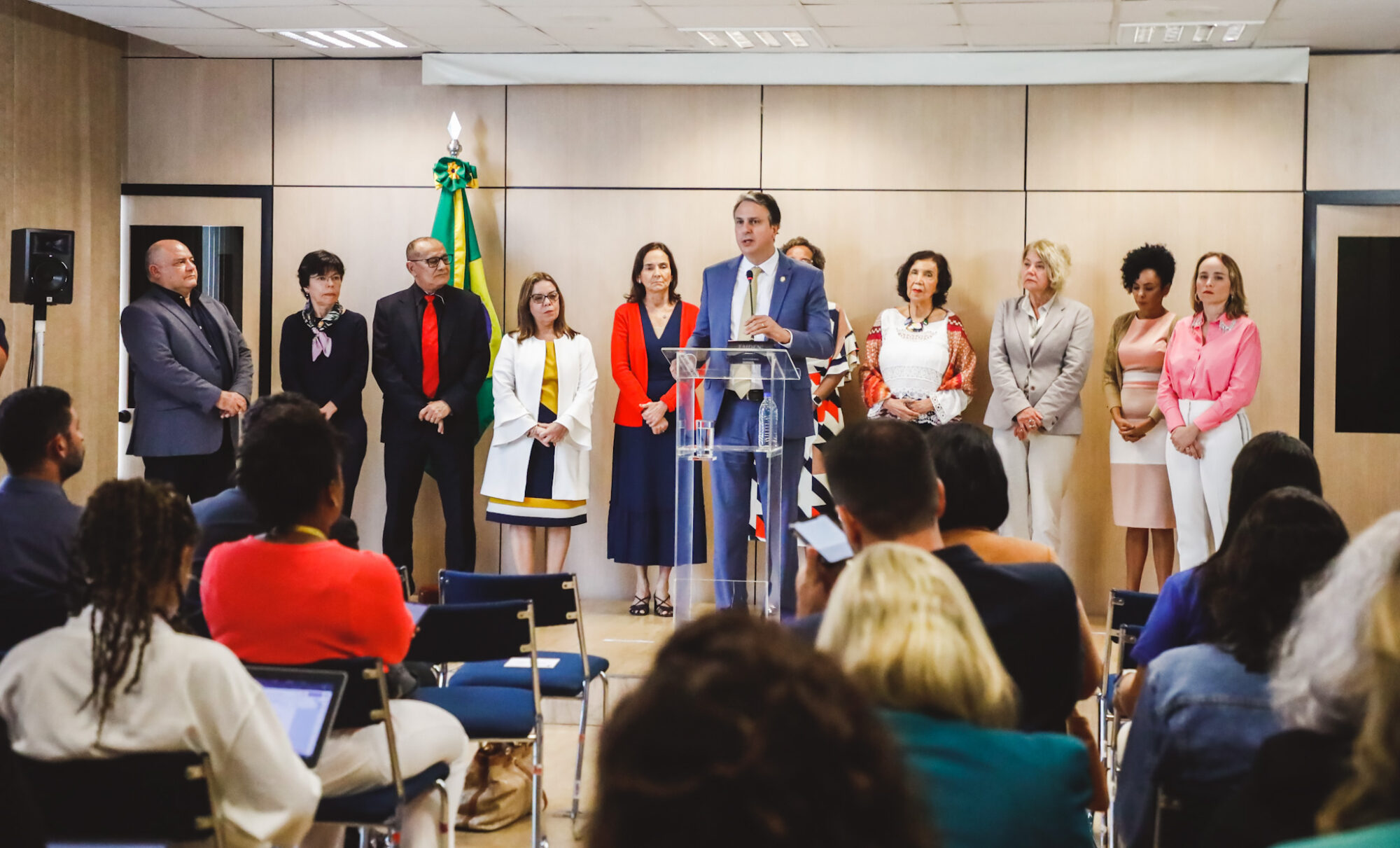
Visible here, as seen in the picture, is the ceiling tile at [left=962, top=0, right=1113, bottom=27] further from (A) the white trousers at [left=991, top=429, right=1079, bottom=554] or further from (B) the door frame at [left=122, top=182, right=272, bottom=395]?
(B) the door frame at [left=122, top=182, right=272, bottom=395]

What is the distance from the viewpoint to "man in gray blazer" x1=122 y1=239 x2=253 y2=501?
6168mm

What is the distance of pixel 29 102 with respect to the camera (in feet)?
21.8

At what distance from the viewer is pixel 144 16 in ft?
21.3

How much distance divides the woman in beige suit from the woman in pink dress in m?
0.20

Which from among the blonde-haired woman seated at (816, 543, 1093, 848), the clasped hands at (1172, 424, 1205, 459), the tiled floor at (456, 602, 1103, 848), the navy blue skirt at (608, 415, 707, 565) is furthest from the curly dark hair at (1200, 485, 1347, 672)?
the navy blue skirt at (608, 415, 707, 565)

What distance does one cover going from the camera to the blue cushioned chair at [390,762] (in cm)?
256

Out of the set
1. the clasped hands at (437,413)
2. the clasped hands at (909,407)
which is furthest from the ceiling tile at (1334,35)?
the clasped hands at (437,413)

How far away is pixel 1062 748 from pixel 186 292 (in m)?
5.73

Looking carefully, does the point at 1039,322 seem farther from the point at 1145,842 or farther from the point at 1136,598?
the point at 1145,842

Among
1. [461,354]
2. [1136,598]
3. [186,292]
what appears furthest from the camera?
[461,354]

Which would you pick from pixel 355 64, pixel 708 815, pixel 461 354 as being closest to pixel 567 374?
pixel 461 354

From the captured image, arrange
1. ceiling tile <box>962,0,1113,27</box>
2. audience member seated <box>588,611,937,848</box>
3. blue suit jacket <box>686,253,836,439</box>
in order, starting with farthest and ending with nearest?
ceiling tile <box>962,0,1113,27</box>, blue suit jacket <box>686,253,836,439</box>, audience member seated <box>588,611,937,848</box>

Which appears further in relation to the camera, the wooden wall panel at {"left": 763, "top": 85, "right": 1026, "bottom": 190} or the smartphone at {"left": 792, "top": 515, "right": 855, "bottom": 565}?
the wooden wall panel at {"left": 763, "top": 85, "right": 1026, "bottom": 190}

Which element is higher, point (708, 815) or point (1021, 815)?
point (708, 815)
